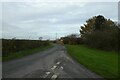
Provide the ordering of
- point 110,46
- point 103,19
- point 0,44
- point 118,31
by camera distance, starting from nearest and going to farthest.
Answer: point 0,44 < point 118,31 < point 110,46 < point 103,19

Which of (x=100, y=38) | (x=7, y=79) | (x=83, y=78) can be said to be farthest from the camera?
(x=100, y=38)

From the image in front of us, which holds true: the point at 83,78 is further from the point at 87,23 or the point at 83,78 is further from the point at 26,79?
the point at 87,23

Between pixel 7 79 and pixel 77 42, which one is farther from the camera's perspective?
pixel 77 42

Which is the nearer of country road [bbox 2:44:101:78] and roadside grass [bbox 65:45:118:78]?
country road [bbox 2:44:101:78]

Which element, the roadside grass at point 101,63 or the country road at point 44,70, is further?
the roadside grass at point 101,63

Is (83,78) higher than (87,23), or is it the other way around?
(87,23)

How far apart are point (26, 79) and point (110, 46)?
37177 mm

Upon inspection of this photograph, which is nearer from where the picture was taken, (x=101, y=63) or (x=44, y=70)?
(x=44, y=70)

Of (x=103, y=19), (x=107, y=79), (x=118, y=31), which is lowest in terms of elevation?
(x=107, y=79)

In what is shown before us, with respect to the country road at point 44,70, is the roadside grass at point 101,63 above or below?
below

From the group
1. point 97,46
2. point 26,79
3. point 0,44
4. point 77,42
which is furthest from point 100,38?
point 77,42

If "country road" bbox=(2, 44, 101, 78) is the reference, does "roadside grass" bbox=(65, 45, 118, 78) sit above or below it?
below

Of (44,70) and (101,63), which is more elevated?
(44,70)

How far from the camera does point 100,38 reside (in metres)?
49.8
